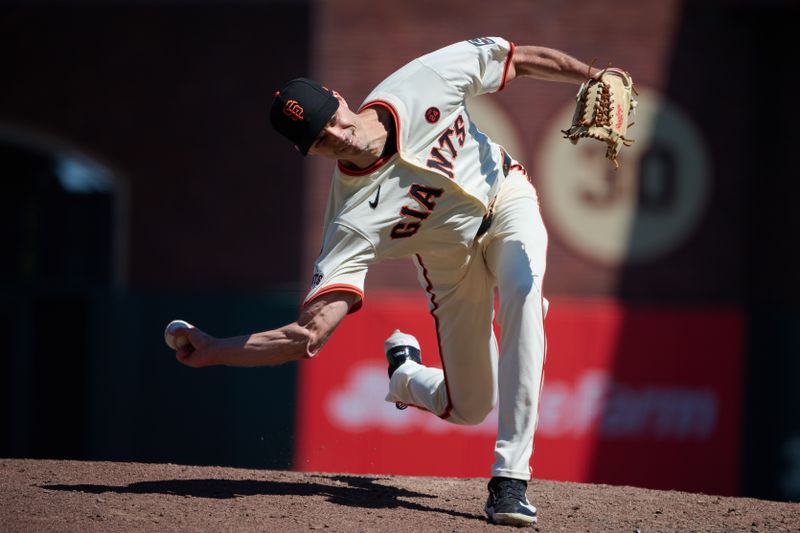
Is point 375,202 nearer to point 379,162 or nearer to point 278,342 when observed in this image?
point 379,162

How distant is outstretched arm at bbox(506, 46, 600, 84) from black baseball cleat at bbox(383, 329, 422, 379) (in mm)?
1384

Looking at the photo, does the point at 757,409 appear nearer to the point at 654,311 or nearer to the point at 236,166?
the point at 654,311

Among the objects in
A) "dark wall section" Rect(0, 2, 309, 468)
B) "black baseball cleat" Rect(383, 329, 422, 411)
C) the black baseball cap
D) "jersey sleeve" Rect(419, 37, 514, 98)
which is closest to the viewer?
the black baseball cap

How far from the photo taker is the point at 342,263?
14.4 ft

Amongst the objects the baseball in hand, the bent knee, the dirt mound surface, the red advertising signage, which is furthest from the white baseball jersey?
the red advertising signage

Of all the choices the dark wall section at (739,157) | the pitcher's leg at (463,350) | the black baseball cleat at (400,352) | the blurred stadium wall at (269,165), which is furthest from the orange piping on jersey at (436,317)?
the dark wall section at (739,157)

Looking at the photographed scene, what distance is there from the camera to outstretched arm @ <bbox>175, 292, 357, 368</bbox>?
4.30 metres

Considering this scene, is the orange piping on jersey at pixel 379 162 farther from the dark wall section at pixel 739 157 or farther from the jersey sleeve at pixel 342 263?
the dark wall section at pixel 739 157

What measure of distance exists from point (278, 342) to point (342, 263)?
37cm

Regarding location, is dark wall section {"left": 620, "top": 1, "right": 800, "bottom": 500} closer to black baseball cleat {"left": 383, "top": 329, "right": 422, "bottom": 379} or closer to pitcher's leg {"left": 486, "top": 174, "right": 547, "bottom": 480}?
black baseball cleat {"left": 383, "top": 329, "right": 422, "bottom": 379}

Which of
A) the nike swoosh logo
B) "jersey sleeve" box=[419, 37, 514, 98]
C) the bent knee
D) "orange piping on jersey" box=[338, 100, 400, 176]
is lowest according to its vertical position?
the bent knee

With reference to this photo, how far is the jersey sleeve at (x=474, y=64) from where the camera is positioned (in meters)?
4.74

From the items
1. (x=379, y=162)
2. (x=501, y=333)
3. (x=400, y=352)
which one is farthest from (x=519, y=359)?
(x=400, y=352)

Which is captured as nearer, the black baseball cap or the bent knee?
the black baseball cap
